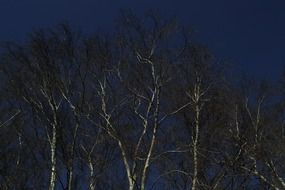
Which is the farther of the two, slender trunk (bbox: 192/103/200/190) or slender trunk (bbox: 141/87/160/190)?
slender trunk (bbox: 192/103/200/190)

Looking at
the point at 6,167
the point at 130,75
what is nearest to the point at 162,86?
the point at 130,75

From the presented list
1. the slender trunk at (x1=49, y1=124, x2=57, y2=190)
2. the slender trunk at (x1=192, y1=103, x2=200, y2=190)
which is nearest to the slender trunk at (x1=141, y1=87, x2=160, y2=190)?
the slender trunk at (x1=192, y1=103, x2=200, y2=190)

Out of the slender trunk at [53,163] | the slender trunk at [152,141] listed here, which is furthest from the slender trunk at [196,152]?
the slender trunk at [53,163]

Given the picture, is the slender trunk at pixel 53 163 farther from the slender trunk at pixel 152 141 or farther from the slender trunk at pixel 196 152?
the slender trunk at pixel 196 152

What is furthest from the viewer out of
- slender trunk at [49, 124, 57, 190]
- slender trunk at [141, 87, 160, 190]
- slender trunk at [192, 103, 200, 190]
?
slender trunk at [49, 124, 57, 190]

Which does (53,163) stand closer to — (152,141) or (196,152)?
(152,141)

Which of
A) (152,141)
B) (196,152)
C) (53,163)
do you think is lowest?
(53,163)

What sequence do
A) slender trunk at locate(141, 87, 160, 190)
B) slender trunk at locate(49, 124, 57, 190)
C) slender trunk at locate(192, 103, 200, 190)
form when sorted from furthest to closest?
slender trunk at locate(49, 124, 57, 190)
slender trunk at locate(192, 103, 200, 190)
slender trunk at locate(141, 87, 160, 190)

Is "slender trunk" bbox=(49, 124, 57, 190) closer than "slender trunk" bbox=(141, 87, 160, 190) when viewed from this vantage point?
No

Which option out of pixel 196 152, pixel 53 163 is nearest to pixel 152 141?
pixel 196 152

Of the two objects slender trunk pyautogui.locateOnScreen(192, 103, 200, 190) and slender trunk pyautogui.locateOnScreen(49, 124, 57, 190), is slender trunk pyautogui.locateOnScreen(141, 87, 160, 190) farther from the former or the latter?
slender trunk pyautogui.locateOnScreen(49, 124, 57, 190)

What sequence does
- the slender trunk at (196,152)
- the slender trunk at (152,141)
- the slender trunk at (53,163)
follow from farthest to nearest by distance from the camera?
the slender trunk at (53,163)
the slender trunk at (196,152)
the slender trunk at (152,141)

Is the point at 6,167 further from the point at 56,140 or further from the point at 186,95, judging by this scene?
the point at 186,95

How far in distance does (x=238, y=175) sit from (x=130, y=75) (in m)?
6.53
